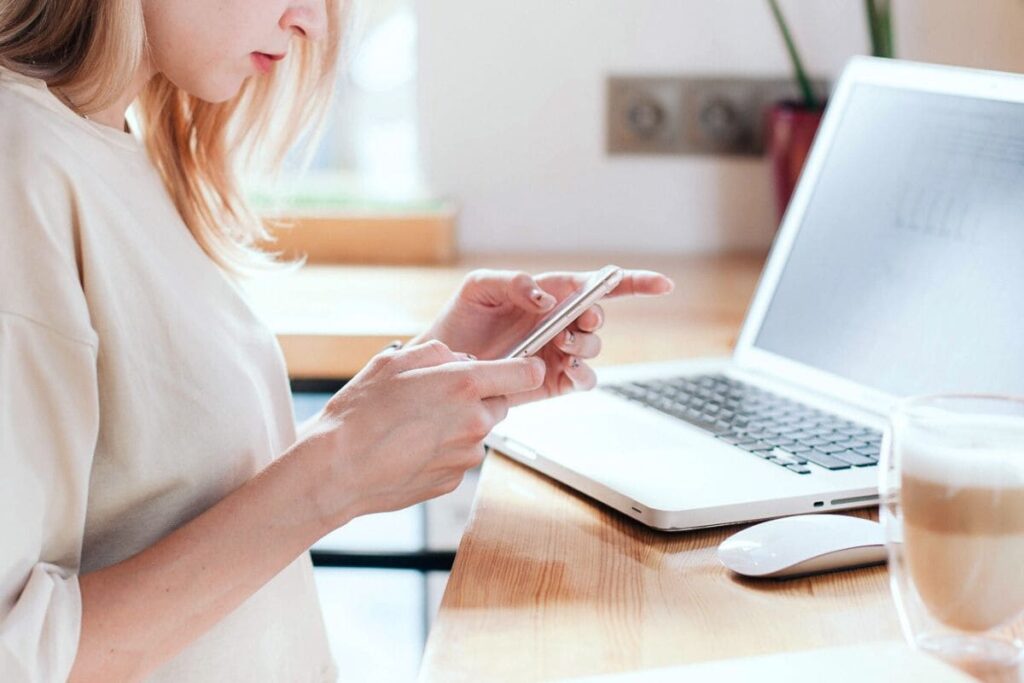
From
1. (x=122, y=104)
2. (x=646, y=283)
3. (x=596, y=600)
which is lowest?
(x=596, y=600)

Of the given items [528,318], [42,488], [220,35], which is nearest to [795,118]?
[528,318]

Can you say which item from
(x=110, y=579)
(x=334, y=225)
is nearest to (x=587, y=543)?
(x=110, y=579)

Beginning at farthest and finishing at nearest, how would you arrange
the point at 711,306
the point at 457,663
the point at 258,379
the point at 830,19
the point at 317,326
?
the point at 830,19
the point at 711,306
the point at 317,326
the point at 258,379
the point at 457,663

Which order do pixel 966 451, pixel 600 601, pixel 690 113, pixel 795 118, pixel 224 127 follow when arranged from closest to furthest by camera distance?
pixel 966 451
pixel 600 601
pixel 224 127
pixel 795 118
pixel 690 113

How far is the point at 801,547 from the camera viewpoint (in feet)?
2.20

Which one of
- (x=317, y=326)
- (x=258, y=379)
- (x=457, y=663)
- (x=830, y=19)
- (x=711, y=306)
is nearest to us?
(x=457, y=663)

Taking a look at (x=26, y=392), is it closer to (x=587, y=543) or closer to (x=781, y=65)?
(x=587, y=543)

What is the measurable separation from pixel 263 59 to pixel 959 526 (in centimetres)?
58

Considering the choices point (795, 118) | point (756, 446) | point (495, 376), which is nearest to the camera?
point (495, 376)

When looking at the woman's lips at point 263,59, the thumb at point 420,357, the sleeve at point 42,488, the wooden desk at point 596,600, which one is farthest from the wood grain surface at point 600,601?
the woman's lips at point 263,59

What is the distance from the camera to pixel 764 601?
2.13 ft

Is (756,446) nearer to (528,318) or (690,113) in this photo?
(528,318)

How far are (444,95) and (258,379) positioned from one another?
845mm

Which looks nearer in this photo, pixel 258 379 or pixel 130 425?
pixel 130 425
